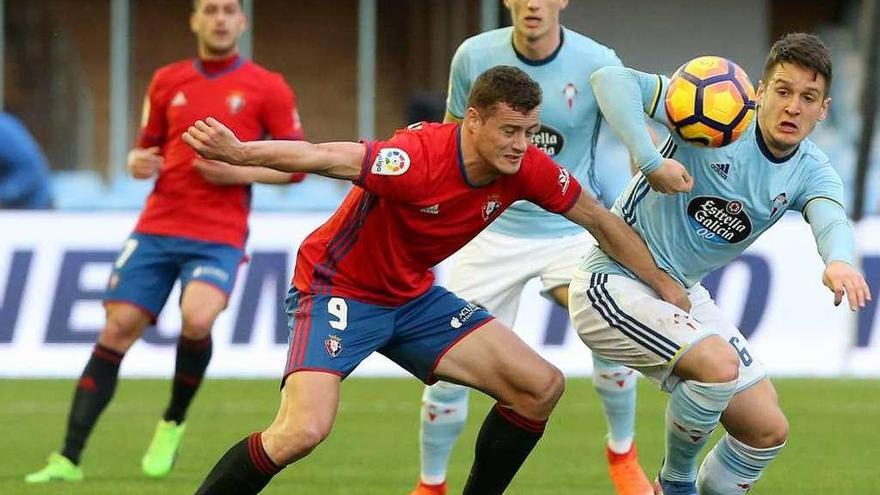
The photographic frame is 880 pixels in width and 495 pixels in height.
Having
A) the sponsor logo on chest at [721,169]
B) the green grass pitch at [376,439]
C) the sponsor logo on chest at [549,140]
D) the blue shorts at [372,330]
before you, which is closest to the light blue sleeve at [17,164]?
the green grass pitch at [376,439]

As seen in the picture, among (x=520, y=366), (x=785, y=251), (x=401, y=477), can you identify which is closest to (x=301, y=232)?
(x=785, y=251)

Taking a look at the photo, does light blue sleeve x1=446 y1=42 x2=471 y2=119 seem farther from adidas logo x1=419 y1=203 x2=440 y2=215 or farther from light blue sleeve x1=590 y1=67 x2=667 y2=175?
adidas logo x1=419 y1=203 x2=440 y2=215

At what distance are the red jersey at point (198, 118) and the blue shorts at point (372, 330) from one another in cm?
230

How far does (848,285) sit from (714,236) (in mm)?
798

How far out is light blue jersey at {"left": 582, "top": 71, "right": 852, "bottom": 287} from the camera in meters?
7.02

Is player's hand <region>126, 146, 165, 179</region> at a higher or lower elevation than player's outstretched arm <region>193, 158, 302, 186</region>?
higher

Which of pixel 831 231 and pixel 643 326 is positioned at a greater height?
pixel 831 231

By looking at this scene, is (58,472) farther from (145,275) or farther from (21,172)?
(21,172)

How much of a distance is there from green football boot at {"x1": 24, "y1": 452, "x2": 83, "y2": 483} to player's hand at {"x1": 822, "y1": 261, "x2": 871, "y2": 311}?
4.17m

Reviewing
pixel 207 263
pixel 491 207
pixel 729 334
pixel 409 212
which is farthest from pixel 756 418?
pixel 207 263

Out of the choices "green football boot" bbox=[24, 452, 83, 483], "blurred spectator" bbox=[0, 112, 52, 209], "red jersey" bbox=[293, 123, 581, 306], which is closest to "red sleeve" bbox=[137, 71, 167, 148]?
"green football boot" bbox=[24, 452, 83, 483]

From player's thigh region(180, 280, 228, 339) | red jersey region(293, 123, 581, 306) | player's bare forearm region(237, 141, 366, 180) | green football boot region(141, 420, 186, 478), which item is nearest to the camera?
player's bare forearm region(237, 141, 366, 180)

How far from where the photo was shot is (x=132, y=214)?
1450 centimetres

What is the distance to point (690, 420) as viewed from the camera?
23.0 feet
